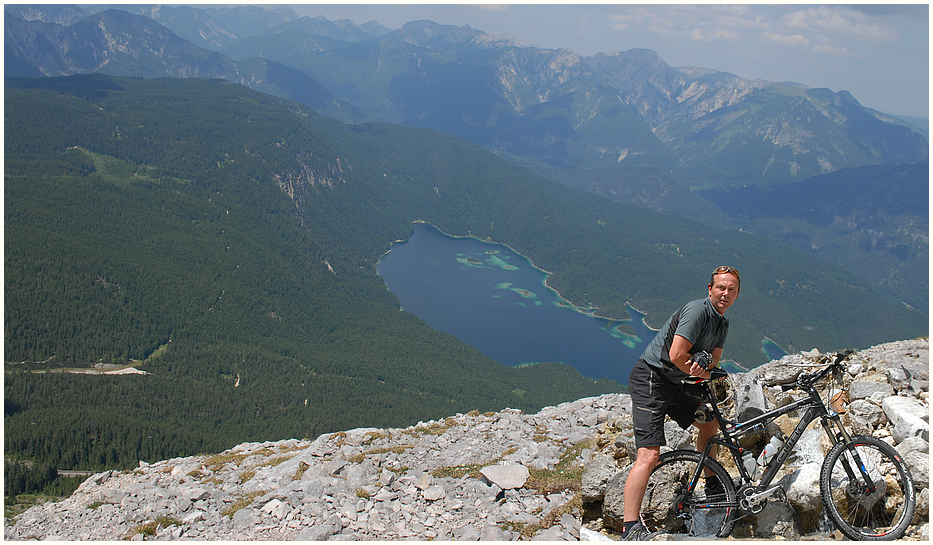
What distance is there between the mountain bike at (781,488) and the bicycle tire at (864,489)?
0.01 metres

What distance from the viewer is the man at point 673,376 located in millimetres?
8398

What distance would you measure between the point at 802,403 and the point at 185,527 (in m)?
14.8

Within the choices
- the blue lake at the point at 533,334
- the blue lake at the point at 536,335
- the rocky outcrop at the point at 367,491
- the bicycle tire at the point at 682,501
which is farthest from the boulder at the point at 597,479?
the blue lake at the point at 536,335

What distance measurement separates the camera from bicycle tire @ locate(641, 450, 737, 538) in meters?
8.96

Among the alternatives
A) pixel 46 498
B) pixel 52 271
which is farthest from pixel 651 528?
pixel 52 271

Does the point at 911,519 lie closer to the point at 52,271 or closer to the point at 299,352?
the point at 299,352

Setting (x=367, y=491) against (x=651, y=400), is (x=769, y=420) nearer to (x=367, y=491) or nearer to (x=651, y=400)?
(x=651, y=400)

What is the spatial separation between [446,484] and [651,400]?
23.6ft

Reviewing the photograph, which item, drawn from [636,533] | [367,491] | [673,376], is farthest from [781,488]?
[367,491]

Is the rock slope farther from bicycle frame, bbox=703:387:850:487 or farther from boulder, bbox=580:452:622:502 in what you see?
bicycle frame, bbox=703:387:850:487

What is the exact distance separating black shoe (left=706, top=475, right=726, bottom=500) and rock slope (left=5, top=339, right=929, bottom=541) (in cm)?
75

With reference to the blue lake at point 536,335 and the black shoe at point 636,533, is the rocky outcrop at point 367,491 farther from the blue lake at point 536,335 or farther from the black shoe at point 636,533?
the blue lake at point 536,335

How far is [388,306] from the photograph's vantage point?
591 ft

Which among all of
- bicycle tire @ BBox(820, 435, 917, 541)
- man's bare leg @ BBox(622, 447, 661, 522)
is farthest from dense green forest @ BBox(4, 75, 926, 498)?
bicycle tire @ BBox(820, 435, 917, 541)
